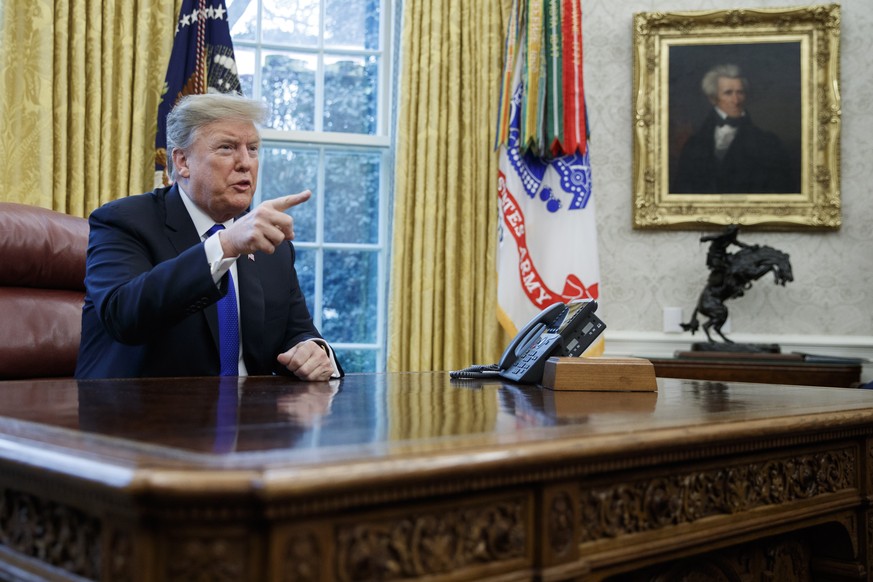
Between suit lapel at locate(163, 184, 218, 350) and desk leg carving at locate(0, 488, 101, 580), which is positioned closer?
desk leg carving at locate(0, 488, 101, 580)

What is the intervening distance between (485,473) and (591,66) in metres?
4.33

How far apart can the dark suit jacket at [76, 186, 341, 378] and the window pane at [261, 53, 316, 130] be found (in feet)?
7.66

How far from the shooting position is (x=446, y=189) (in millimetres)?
4680

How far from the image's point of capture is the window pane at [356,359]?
4889 mm

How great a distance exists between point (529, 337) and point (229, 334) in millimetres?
801

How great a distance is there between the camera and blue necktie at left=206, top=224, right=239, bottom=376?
2381mm

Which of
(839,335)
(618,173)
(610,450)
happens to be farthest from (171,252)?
(839,335)

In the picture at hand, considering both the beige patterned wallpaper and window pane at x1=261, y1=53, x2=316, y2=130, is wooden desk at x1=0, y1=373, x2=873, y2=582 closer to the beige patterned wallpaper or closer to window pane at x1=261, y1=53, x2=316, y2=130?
the beige patterned wallpaper

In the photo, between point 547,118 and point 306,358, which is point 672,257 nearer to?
point 547,118

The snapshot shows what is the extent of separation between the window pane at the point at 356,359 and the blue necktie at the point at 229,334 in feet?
8.08

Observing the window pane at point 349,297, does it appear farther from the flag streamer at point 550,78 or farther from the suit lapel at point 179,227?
the suit lapel at point 179,227

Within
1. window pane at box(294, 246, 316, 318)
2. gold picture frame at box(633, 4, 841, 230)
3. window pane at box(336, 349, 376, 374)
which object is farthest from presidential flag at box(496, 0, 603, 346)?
window pane at box(294, 246, 316, 318)

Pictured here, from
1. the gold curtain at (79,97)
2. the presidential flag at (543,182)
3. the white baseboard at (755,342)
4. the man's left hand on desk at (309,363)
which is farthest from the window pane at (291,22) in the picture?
the man's left hand on desk at (309,363)

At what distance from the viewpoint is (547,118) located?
14.5 feet
